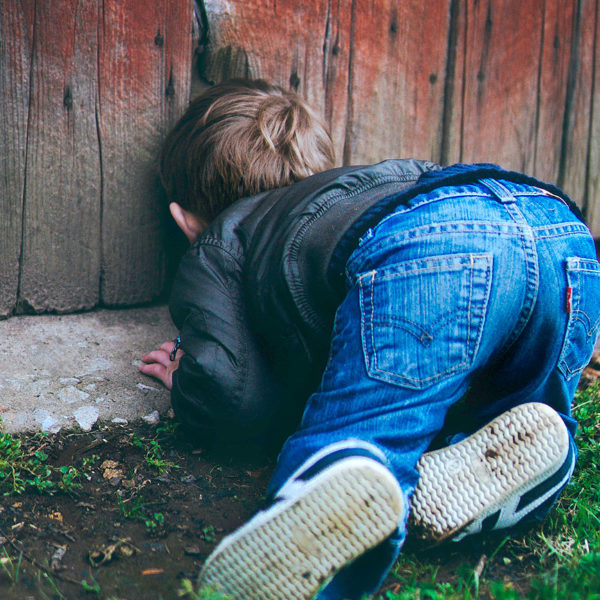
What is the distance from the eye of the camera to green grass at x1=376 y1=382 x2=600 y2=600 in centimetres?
126

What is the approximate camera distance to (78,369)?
2039 millimetres

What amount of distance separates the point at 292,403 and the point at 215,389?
226 millimetres

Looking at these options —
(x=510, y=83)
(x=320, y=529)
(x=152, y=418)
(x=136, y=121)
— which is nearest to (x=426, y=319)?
(x=320, y=529)

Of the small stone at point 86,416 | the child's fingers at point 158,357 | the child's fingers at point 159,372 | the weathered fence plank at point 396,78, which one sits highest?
the weathered fence plank at point 396,78

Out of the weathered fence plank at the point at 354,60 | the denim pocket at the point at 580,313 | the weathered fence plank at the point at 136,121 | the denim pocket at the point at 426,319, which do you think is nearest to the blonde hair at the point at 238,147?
the weathered fence plank at the point at 136,121

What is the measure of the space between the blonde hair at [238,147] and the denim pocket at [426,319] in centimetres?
68

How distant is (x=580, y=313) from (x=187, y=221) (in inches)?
44.8

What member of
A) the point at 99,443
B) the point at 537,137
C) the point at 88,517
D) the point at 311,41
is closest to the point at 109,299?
the point at 99,443

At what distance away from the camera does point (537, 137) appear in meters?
2.99

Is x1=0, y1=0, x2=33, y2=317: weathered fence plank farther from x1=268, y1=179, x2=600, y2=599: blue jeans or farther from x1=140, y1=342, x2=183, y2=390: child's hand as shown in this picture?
x1=268, y1=179, x2=600, y2=599: blue jeans

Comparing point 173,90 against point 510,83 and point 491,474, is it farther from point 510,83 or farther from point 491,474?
point 491,474

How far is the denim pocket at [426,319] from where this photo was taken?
4.44 ft

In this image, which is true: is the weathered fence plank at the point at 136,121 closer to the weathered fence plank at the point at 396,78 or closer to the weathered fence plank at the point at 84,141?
the weathered fence plank at the point at 84,141

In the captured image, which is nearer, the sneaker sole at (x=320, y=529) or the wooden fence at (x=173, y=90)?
the sneaker sole at (x=320, y=529)
